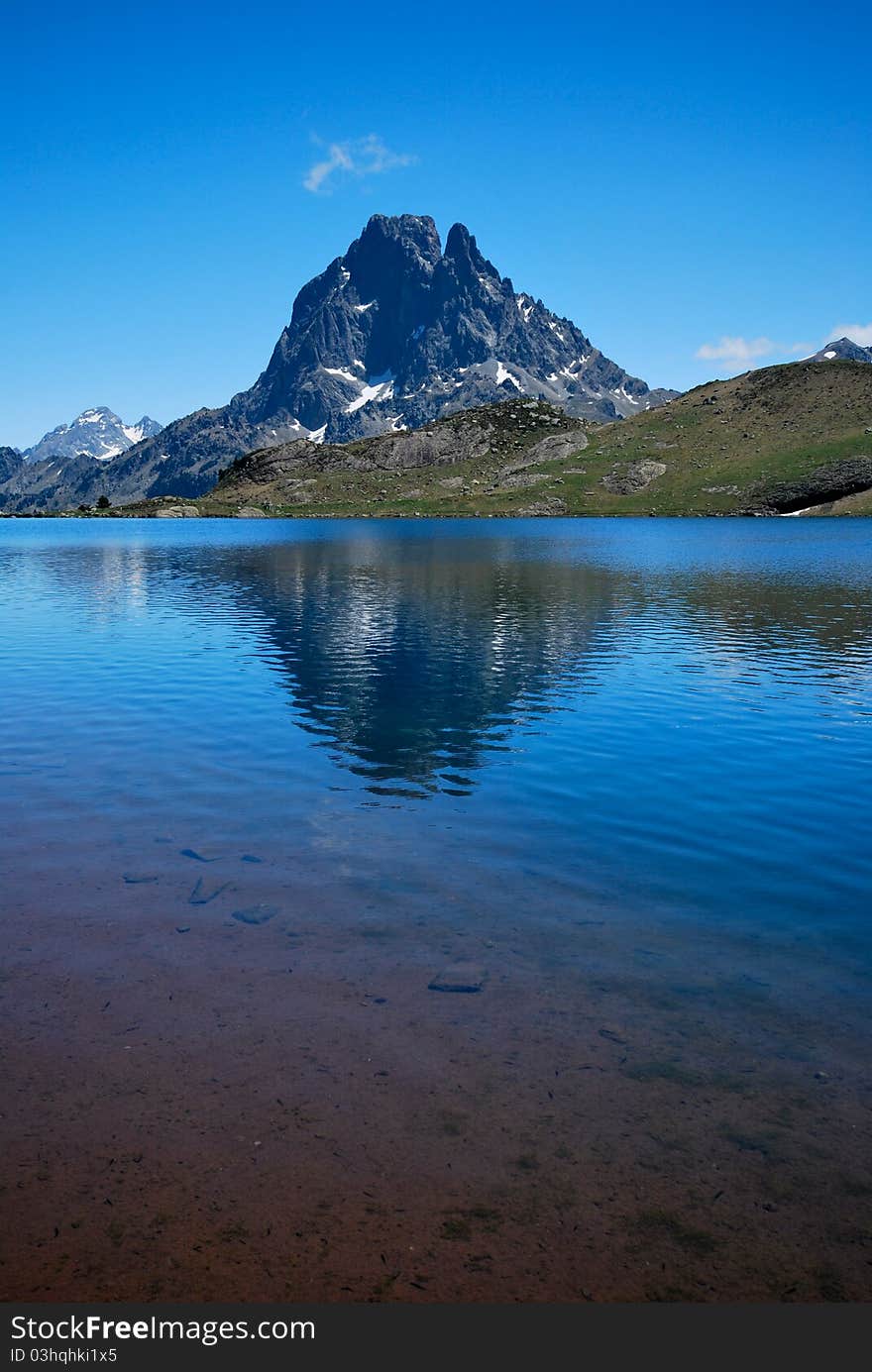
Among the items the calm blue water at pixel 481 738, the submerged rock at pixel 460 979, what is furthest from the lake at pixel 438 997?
the calm blue water at pixel 481 738

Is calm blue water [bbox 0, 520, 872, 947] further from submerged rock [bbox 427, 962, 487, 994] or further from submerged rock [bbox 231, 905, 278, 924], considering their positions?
submerged rock [bbox 427, 962, 487, 994]

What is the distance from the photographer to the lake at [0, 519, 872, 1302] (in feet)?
30.2

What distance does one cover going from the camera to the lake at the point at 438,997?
9.20 m

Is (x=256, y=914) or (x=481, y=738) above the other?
(x=481, y=738)

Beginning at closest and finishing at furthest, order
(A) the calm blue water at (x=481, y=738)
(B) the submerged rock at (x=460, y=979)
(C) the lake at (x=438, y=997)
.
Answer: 1. (C) the lake at (x=438, y=997)
2. (B) the submerged rock at (x=460, y=979)
3. (A) the calm blue water at (x=481, y=738)

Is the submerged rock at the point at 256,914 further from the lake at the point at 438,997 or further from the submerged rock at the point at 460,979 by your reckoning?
the submerged rock at the point at 460,979

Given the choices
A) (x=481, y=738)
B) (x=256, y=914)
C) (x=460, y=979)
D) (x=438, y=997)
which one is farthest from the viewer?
(x=481, y=738)

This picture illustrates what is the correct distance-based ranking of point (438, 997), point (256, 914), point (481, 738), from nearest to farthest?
point (438, 997) → point (256, 914) → point (481, 738)

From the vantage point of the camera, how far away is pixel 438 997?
14.1m

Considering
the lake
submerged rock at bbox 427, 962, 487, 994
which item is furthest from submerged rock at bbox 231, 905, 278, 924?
submerged rock at bbox 427, 962, 487, 994

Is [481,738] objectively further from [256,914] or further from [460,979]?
[460,979]

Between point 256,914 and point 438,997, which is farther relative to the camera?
point 256,914

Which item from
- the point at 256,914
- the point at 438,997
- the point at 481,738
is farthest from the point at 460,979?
the point at 481,738

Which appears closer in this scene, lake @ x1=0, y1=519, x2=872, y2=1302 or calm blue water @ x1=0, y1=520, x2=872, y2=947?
lake @ x1=0, y1=519, x2=872, y2=1302
